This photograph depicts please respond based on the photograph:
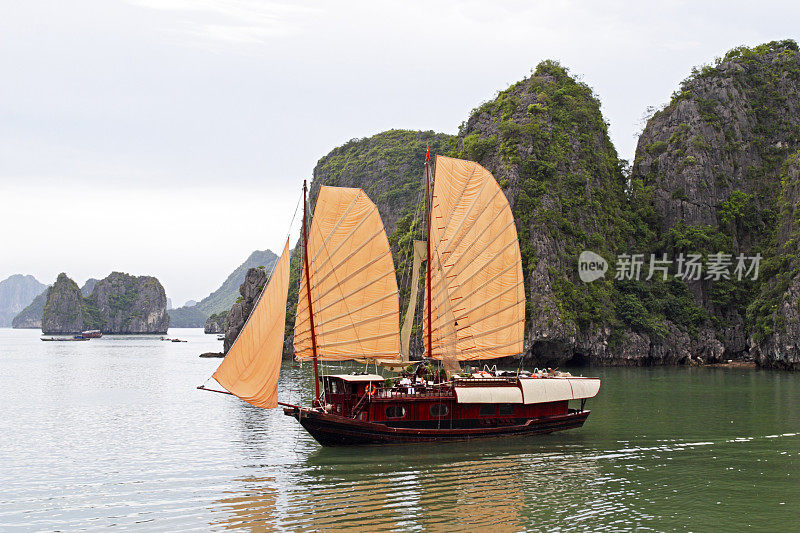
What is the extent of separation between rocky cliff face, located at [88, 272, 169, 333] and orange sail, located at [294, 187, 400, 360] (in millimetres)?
149147

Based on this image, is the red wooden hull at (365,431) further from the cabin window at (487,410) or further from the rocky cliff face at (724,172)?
the rocky cliff face at (724,172)

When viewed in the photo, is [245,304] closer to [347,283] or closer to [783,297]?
[783,297]

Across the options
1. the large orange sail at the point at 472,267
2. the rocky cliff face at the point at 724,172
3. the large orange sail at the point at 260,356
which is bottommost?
the large orange sail at the point at 260,356

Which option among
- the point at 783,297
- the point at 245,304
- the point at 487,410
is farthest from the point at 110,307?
the point at 487,410

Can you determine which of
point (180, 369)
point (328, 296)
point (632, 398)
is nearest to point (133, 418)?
point (328, 296)

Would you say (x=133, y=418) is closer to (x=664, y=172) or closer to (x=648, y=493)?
(x=648, y=493)

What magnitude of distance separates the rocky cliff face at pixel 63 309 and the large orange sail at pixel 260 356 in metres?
145

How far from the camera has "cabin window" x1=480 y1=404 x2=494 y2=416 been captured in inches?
923

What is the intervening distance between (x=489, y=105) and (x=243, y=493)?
207 feet

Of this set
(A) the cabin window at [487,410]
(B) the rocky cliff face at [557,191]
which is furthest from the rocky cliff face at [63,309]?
(A) the cabin window at [487,410]

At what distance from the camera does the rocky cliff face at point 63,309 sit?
150m

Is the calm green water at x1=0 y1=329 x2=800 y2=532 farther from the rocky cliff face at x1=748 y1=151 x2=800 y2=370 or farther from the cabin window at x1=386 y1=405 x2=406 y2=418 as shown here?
the rocky cliff face at x1=748 y1=151 x2=800 y2=370

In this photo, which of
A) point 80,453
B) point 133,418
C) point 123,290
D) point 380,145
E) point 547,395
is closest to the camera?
point 80,453

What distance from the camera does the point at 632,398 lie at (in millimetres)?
34156
